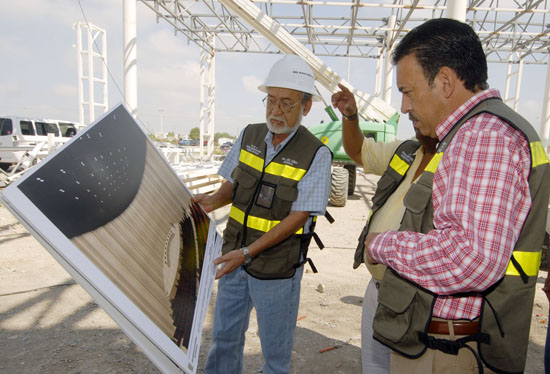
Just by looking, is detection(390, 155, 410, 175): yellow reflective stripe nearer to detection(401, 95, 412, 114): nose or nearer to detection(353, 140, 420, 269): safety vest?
detection(353, 140, 420, 269): safety vest

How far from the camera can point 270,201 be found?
2062mm

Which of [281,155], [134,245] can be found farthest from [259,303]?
[134,245]

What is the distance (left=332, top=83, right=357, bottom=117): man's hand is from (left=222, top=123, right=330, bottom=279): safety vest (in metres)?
0.26

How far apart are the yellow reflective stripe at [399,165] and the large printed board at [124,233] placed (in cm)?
97

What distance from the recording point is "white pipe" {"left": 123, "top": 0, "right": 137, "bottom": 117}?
8.77 m

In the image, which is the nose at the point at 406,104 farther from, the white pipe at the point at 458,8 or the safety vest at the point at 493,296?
Result: the white pipe at the point at 458,8

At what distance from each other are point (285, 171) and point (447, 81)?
3.28ft

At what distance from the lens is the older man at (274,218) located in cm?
203

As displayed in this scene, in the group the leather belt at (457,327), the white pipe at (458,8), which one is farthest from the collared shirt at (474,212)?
the white pipe at (458,8)

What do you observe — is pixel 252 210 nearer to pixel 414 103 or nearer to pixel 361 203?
pixel 414 103

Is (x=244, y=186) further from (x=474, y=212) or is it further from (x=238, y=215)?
(x=474, y=212)

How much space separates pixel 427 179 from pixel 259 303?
1.18 metres

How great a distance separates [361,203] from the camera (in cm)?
1070

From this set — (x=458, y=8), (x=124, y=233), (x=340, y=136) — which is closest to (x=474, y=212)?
(x=124, y=233)
